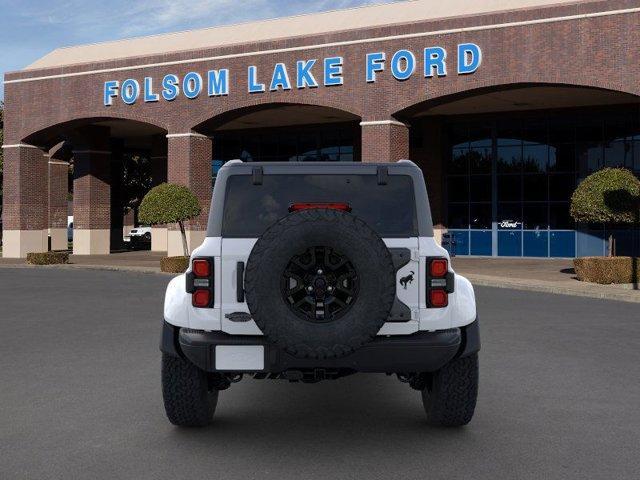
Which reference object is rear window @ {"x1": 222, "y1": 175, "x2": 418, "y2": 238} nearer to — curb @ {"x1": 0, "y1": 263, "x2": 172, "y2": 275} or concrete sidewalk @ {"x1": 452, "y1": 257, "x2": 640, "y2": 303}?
concrete sidewalk @ {"x1": 452, "y1": 257, "x2": 640, "y2": 303}

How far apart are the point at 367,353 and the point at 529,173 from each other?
31.7m

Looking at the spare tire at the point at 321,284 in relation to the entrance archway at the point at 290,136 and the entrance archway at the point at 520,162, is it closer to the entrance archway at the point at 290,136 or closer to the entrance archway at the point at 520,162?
the entrance archway at the point at 520,162

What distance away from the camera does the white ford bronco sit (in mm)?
5207

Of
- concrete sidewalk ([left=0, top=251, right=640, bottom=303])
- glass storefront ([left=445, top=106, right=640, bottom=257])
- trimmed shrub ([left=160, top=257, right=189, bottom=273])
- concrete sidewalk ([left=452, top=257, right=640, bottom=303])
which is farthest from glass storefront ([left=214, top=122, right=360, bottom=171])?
trimmed shrub ([left=160, top=257, right=189, bottom=273])

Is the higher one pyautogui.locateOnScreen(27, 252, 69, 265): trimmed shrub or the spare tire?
the spare tire

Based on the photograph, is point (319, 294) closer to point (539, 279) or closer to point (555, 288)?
point (555, 288)

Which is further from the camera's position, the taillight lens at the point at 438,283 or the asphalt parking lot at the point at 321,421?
the taillight lens at the point at 438,283

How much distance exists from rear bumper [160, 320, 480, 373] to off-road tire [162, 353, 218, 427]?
0.34m

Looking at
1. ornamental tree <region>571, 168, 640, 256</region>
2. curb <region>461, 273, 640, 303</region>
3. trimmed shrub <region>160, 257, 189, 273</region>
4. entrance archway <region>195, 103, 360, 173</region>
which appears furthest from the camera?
entrance archway <region>195, 103, 360, 173</region>

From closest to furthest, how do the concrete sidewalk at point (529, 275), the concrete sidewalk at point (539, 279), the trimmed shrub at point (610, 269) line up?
1. the concrete sidewalk at point (539, 279)
2. the concrete sidewalk at point (529, 275)
3. the trimmed shrub at point (610, 269)

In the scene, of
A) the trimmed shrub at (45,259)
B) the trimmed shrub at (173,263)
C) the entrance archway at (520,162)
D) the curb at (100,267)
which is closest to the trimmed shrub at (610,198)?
the entrance archway at (520,162)

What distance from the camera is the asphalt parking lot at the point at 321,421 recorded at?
5336 millimetres

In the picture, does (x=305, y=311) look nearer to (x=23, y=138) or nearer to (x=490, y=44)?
(x=490, y=44)

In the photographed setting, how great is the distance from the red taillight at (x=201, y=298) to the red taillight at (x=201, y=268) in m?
0.12
